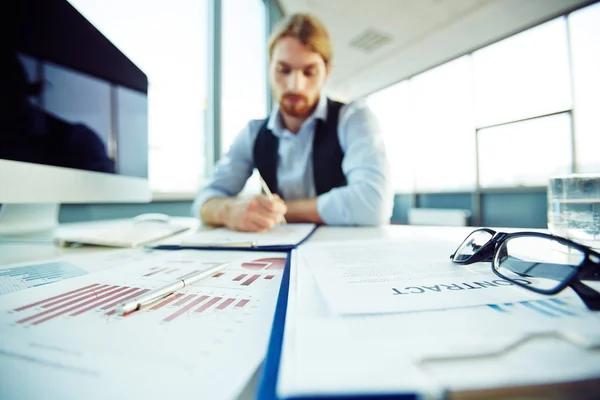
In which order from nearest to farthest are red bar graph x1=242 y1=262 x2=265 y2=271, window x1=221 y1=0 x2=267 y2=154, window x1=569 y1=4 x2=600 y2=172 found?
red bar graph x1=242 y1=262 x2=265 y2=271
window x1=221 y1=0 x2=267 y2=154
window x1=569 y1=4 x2=600 y2=172

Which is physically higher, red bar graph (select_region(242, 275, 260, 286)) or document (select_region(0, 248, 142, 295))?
document (select_region(0, 248, 142, 295))

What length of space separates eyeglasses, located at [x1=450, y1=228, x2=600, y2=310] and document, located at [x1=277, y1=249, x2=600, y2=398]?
1 centimetres

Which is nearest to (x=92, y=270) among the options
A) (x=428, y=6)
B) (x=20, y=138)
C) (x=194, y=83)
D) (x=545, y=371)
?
(x=20, y=138)

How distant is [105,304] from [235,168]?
0.78 meters

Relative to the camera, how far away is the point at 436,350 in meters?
0.10

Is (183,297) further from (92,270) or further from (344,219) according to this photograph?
(344,219)

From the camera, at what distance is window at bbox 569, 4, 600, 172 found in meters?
1.95

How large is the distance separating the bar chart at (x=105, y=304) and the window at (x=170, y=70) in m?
0.68

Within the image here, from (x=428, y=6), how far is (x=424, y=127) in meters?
1.32

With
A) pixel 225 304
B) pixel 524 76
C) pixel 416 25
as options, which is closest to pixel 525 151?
pixel 524 76

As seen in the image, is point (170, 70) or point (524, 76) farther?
point (524, 76)

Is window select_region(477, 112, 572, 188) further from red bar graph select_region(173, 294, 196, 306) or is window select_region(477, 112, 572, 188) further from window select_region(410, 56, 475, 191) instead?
red bar graph select_region(173, 294, 196, 306)

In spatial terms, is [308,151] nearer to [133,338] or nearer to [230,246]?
[230,246]

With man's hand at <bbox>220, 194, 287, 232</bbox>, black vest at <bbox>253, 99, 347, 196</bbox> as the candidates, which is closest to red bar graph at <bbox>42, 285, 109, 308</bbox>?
man's hand at <bbox>220, 194, 287, 232</bbox>
